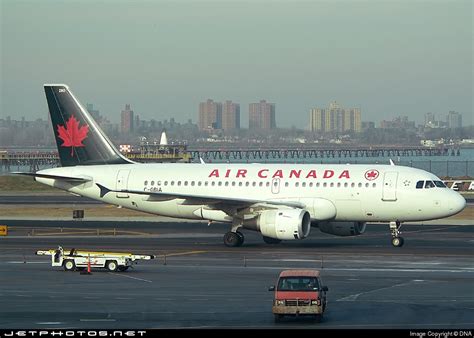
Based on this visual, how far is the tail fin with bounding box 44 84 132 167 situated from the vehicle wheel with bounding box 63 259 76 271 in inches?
707

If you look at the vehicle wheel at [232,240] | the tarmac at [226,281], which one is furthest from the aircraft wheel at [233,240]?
the tarmac at [226,281]

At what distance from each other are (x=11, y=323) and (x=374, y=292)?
13.5m

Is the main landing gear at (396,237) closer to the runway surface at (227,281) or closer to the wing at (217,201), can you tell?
the runway surface at (227,281)

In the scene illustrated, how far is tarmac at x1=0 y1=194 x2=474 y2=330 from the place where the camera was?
3102cm

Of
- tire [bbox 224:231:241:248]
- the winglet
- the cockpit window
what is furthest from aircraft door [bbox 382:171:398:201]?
the winglet

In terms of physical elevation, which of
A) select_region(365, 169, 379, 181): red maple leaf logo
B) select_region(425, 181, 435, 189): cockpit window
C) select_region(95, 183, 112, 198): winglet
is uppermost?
select_region(365, 169, 379, 181): red maple leaf logo

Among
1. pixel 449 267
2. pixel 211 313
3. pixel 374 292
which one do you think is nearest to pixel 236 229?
pixel 449 267

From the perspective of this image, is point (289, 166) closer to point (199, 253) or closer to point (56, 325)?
point (199, 253)

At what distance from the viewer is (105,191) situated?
57875 mm

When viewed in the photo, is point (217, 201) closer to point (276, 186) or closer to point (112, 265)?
point (276, 186)

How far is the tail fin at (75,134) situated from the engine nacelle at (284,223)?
12.0 m

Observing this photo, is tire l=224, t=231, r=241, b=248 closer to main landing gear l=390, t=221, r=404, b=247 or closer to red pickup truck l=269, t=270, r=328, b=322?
main landing gear l=390, t=221, r=404, b=247

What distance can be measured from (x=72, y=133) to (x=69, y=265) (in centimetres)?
1924

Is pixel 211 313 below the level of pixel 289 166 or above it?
below
